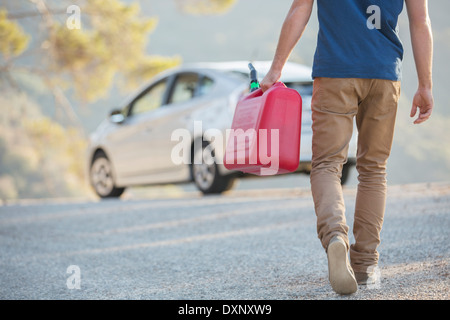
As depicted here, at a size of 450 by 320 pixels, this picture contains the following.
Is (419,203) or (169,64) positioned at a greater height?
(169,64)

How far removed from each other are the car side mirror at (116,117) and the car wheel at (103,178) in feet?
2.53

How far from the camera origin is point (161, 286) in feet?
12.6

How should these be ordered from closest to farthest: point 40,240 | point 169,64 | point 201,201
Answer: point 40,240, point 201,201, point 169,64

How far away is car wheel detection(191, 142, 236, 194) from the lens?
344 inches

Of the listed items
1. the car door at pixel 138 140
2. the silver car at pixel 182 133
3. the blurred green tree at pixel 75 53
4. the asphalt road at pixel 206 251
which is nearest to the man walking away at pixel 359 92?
the asphalt road at pixel 206 251

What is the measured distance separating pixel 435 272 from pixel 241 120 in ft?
4.40

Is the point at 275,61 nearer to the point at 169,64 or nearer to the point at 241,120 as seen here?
the point at 241,120

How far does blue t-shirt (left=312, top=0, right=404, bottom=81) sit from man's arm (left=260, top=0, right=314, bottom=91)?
96mm

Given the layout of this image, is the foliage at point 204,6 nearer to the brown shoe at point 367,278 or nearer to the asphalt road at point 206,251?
the asphalt road at point 206,251

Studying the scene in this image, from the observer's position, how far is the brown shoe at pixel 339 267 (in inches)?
117

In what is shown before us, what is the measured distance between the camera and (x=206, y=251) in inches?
198

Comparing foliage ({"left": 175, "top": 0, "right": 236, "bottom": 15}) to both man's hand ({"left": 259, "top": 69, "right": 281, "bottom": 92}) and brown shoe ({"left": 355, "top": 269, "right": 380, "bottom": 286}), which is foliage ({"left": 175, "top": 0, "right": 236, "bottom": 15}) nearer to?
man's hand ({"left": 259, "top": 69, "right": 281, "bottom": 92})

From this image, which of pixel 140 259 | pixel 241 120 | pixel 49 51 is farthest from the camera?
pixel 49 51
